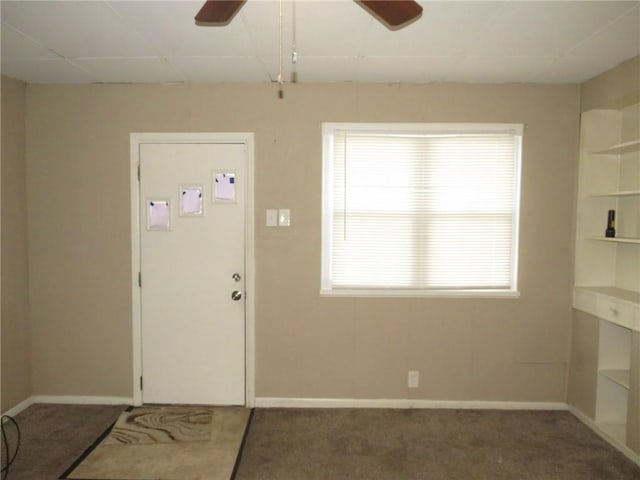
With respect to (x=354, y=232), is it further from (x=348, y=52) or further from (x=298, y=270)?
(x=348, y=52)

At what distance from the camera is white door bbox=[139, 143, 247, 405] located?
292cm

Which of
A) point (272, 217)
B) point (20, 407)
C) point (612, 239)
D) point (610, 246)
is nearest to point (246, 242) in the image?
point (272, 217)

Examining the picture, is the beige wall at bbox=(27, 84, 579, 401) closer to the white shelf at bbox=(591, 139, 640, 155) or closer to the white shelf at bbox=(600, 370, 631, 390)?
the white shelf at bbox=(591, 139, 640, 155)

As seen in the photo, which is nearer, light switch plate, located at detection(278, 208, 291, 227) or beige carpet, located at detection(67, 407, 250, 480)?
beige carpet, located at detection(67, 407, 250, 480)

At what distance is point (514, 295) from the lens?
293 cm

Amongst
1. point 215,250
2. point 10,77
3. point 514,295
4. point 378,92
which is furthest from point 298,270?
point 10,77

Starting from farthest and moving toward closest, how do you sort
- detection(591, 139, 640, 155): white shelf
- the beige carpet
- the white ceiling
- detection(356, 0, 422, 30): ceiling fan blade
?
detection(591, 139, 640, 155): white shelf → the beige carpet → the white ceiling → detection(356, 0, 422, 30): ceiling fan blade

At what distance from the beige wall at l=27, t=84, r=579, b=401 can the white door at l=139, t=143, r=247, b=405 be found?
0.55ft

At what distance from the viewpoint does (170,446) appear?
2.49 meters

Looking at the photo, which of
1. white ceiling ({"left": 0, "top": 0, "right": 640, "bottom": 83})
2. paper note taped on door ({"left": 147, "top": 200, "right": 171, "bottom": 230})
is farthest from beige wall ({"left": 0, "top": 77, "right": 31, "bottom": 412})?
paper note taped on door ({"left": 147, "top": 200, "right": 171, "bottom": 230})

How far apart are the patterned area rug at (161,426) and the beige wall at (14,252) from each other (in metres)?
0.89

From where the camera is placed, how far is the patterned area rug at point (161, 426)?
2.57 meters

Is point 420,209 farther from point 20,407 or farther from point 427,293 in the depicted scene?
point 20,407

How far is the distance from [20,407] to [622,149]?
16.3ft
